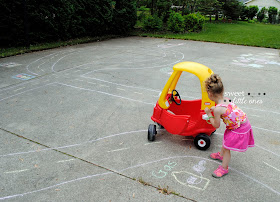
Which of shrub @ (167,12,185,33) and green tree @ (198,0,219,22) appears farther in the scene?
green tree @ (198,0,219,22)

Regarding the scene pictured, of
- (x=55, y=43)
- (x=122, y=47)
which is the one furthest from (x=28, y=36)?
(x=122, y=47)

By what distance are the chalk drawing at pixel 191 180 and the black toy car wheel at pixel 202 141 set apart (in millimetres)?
599

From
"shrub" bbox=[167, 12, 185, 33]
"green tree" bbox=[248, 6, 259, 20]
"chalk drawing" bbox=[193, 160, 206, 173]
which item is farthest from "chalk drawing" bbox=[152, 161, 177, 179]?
"green tree" bbox=[248, 6, 259, 20]

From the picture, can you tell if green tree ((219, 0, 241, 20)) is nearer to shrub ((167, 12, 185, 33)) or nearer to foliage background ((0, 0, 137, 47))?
shrub ((167, 12, 185, 33))

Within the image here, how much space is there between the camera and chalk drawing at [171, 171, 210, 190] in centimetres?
305

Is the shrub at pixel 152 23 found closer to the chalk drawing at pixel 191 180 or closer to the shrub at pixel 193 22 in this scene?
the shrub at pixel 193 22

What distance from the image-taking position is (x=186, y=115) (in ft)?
12.4

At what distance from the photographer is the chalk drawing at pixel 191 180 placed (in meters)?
3.05

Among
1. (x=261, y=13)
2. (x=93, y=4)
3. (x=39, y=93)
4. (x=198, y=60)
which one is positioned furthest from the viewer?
(x=261, y=13)

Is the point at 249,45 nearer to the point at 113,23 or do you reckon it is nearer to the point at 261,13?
the point at 113,23

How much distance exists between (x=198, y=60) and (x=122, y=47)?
390 centimetres

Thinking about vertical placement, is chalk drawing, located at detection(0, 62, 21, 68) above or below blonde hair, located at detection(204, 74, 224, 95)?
below

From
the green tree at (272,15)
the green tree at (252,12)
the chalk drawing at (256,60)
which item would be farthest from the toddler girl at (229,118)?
the green tree at (252,12)

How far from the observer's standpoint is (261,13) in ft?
108
